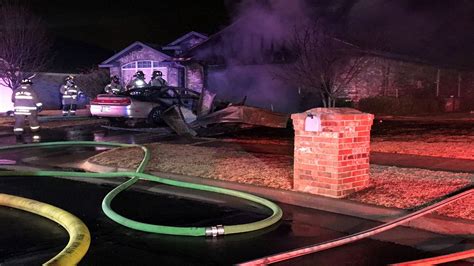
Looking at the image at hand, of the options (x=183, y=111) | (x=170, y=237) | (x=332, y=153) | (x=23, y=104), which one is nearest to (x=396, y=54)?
(x=183, y=111)

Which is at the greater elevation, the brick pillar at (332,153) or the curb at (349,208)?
the brick pillar at (332,153)

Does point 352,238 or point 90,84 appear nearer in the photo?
point 352,238

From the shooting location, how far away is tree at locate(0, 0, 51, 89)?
22.3m

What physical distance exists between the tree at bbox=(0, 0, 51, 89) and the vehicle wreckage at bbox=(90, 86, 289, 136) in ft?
32.3

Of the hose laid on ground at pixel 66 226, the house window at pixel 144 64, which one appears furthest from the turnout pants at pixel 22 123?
the house window at pixel 144 64

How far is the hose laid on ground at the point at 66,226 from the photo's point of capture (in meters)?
3.91

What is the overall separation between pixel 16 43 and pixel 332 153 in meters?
20.1

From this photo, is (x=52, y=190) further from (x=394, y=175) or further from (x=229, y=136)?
(x=229, y=136)

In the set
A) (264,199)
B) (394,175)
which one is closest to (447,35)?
(394,175)

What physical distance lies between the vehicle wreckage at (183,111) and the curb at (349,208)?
4704 millimetres

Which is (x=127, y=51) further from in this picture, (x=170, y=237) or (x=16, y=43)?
(x=170, y=237)

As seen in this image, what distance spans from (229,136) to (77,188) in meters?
5.97

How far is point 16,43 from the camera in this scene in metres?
22.5

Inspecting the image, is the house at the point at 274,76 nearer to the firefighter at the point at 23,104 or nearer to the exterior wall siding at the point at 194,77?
the exterior wall siding at the point at 194,77
